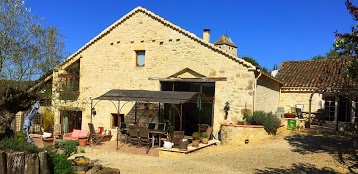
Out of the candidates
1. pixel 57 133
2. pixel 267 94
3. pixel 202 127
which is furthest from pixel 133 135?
pixel 267 94

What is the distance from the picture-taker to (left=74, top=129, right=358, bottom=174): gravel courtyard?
10633mm

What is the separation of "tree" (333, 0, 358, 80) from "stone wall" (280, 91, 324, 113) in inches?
370

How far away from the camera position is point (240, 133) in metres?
15.5

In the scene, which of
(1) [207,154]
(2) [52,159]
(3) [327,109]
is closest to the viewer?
(2) [52,159]

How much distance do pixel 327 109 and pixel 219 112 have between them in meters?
8.55

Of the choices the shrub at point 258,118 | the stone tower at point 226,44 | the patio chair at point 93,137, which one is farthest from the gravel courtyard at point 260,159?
the stone tower at point 226,44

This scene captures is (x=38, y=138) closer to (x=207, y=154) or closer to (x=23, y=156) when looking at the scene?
(x=207, y=154)

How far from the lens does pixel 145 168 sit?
10.8m

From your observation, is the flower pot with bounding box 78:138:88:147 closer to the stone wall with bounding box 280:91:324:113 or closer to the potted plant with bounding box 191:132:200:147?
the potted plant with bounding box 191:132:200:147

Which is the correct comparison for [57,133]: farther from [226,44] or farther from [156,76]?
[226,44]

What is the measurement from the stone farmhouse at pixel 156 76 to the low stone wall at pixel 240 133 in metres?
0.92

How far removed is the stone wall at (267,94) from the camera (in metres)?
17.5

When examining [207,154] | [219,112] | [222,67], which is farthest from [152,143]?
[222,67]

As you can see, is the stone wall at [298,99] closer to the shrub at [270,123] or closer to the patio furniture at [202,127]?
the shrub at [270,123]
